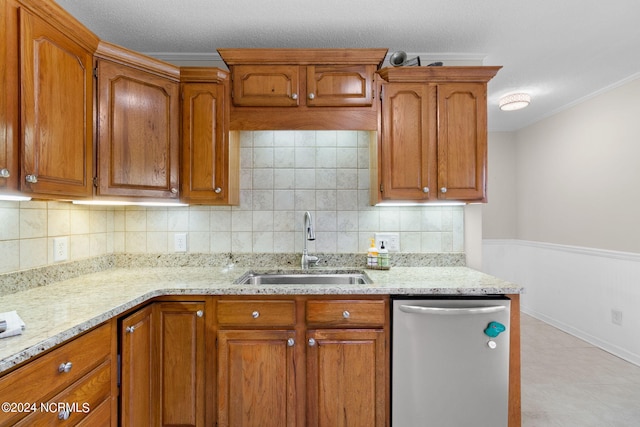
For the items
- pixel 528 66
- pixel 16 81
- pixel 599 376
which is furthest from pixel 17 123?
pixel 599 376

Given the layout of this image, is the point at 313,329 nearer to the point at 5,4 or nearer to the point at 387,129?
the point at 387,129

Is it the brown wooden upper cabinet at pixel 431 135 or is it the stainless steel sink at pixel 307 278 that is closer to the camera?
the brown wooden upper cabinet at pixel 431 135

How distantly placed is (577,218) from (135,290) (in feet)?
13.3

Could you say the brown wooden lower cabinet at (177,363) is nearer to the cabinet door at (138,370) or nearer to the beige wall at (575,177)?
the cabinet door at (138,370)

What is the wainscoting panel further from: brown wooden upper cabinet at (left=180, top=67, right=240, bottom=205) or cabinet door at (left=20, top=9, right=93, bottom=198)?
cabinet door at (left=20, top=9, right=93, bottom=198)

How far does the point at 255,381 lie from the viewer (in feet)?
5.21

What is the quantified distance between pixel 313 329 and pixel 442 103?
1.52 meters

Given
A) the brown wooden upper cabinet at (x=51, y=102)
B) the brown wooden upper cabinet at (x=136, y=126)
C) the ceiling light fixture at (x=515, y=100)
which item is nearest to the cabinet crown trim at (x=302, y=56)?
the brown wooden upper cabinet at (x=136, y=126)

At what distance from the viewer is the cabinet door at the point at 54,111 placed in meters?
1.21

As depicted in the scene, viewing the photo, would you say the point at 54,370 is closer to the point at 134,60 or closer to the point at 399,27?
the point at 134,60

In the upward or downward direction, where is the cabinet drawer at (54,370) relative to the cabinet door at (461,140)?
downward

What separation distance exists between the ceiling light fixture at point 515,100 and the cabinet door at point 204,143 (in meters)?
2.68

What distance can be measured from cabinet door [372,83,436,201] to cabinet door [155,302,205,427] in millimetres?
1292

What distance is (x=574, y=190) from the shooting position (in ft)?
11.0
